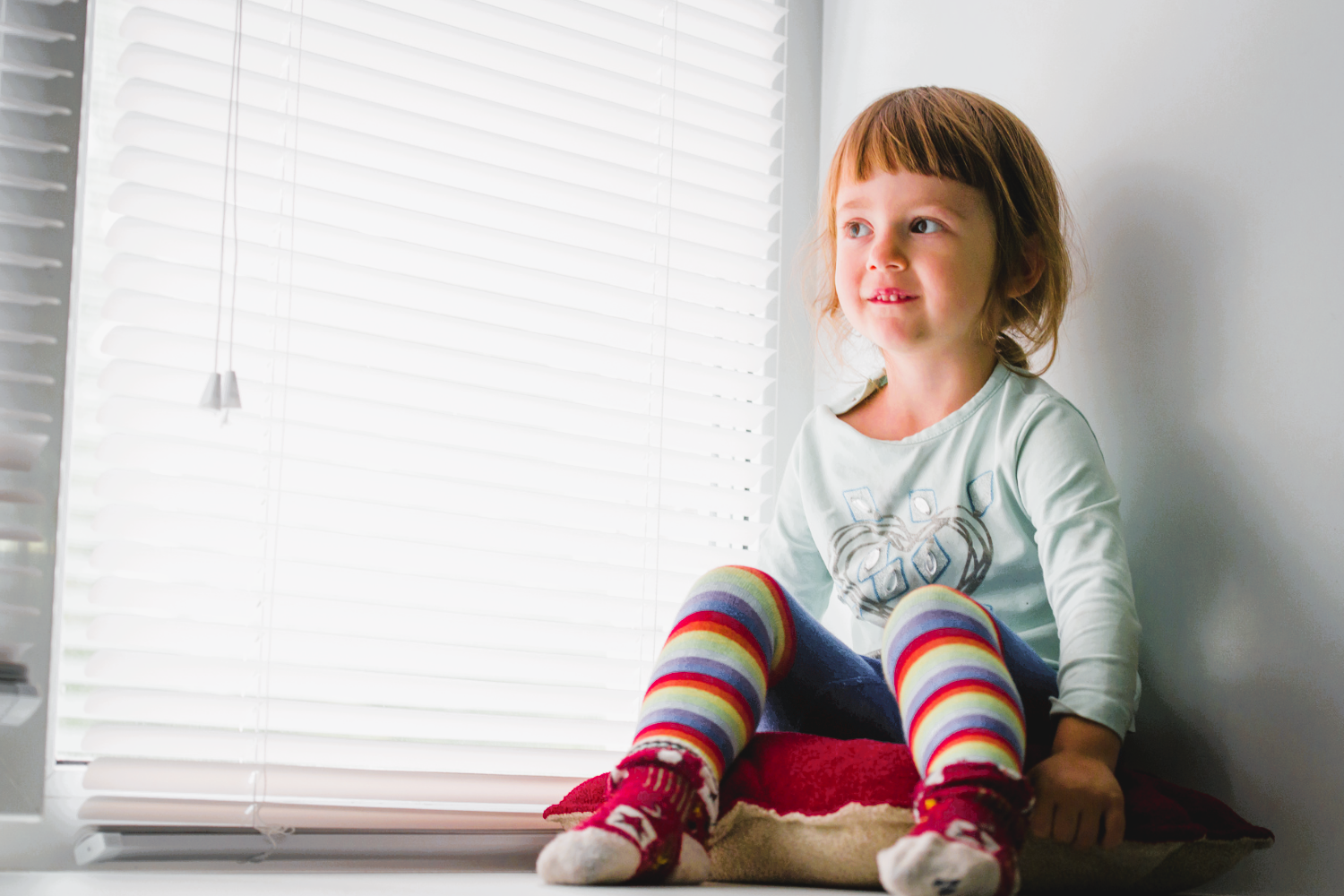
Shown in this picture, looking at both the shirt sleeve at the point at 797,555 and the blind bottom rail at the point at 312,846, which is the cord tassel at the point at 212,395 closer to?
the blind bottom rail at the point at 312,846

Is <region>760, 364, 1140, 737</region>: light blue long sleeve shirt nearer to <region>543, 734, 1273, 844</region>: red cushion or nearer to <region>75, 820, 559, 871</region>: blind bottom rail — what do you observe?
<region>543, 734, 1273, 844</region>: red cushion

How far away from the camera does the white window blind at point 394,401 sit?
1.02 meters

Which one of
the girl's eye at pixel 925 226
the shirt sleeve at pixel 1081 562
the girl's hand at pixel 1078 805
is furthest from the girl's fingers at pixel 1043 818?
the girl's eye at pixel 925 226

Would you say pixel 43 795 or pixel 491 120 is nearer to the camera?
pixel 43 795

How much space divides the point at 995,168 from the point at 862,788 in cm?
66

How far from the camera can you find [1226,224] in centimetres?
102

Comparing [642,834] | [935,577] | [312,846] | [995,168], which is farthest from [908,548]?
[312,846]

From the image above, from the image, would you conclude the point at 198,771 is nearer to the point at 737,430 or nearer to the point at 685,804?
the point at 685,804

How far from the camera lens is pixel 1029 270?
1155 mm

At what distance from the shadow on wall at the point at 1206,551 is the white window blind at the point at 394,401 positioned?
496mm

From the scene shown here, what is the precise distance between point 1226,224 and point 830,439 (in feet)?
1.49

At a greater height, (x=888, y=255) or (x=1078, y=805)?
(x=888, y=255)

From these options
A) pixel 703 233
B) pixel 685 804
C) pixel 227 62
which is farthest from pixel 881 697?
pixel 227 62

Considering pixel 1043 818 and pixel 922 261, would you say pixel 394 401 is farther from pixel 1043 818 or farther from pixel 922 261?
pixel 1043 818
